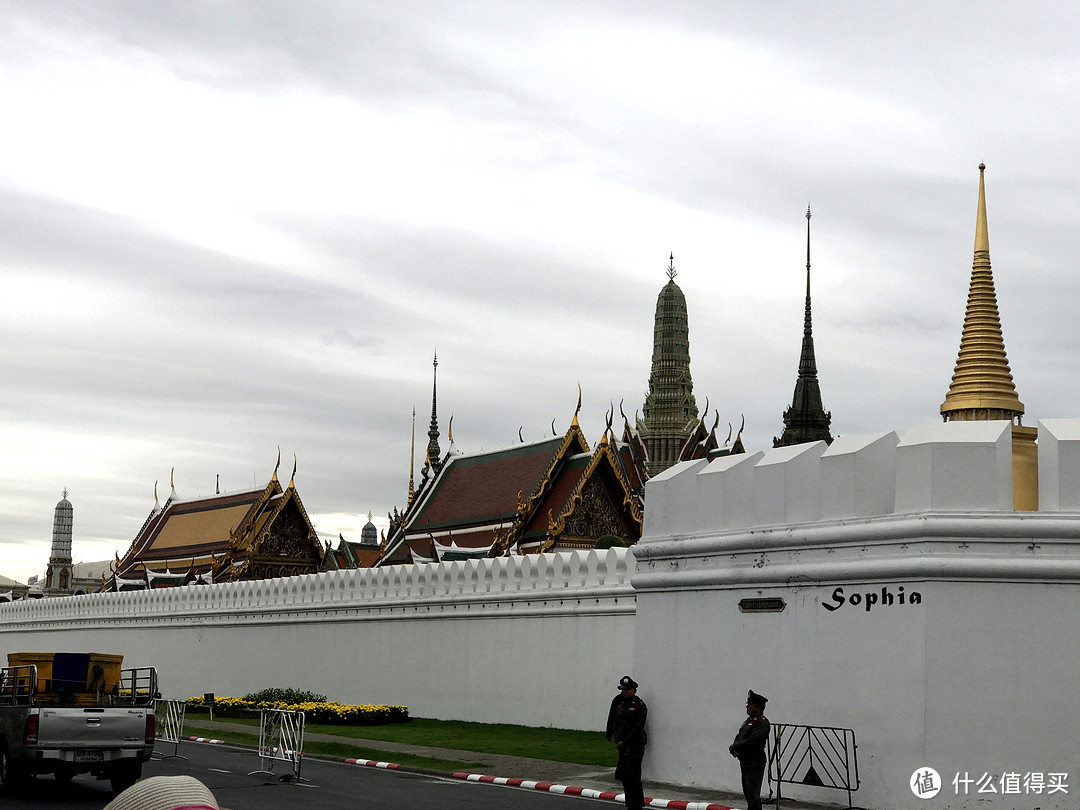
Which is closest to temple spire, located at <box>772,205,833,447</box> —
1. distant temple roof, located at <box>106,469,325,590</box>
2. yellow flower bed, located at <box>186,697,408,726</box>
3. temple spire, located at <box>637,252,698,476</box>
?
temple spire, located at <box>637,252,698,476</box>

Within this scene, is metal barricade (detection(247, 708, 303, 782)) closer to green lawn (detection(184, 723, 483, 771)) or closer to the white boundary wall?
green lawn (detection(184, 723, 483, 771))

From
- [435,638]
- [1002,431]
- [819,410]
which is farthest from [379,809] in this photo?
[819,410]

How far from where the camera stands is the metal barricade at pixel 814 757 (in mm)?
12945

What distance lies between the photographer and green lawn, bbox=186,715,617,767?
60.8 ft

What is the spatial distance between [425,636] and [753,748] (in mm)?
15599

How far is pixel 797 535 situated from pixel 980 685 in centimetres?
233

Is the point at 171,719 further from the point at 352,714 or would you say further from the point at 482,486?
the point at 482,486

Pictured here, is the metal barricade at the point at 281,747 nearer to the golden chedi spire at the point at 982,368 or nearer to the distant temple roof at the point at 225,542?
the golden chedi spire at the point at 982,368

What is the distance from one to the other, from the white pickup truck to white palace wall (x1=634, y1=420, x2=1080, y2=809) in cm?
624

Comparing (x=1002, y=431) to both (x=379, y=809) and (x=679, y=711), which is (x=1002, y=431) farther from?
(x=379, y=809)

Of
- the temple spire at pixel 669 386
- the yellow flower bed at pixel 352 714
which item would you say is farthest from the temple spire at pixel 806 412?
the yellow flower bed at pixel 352 714

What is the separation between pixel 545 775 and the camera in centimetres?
1603

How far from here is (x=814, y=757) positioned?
13.4m

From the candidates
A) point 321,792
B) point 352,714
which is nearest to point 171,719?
point 352,714
